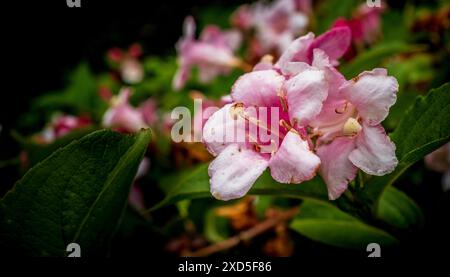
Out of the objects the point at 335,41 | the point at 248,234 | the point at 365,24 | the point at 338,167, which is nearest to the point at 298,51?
the point at 335,41

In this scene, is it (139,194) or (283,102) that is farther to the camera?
(139,194)

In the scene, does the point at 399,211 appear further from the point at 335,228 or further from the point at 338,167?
the point at 338,167

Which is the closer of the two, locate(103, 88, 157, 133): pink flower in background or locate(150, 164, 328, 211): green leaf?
locate(150, 164, 328, 211): green leaf

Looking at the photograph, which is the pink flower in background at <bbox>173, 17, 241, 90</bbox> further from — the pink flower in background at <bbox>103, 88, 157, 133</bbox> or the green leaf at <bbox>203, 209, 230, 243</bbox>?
the green leaf at <bbox>203, 209, 230, 243</bbox>

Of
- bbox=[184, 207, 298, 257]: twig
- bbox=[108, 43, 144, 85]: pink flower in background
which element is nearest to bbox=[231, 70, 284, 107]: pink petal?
bbox=[184, 207, 298, 257]: twig

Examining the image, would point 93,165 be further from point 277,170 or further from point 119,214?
point 277,170

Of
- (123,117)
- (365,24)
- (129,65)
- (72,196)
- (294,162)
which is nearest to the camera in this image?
(294,162)

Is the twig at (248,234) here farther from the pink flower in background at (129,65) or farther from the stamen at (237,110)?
the pink flower in background at (129,65)
